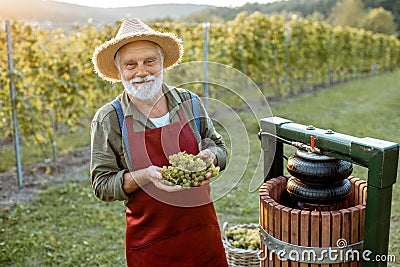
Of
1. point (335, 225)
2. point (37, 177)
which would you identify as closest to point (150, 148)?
point (335, 225)

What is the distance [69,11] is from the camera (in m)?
9.13

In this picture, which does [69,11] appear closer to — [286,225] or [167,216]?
[167,216]

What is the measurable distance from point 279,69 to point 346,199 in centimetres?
966

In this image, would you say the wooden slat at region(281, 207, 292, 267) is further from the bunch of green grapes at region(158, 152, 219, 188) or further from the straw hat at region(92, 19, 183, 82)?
the straw hat at region(92, 19, 183, 82)

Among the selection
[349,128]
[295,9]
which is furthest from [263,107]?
[295,9]

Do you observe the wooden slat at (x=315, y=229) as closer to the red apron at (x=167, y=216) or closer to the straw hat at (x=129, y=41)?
the red apron at (x=167, y=216)

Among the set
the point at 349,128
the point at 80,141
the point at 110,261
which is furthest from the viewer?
the point at 349,128

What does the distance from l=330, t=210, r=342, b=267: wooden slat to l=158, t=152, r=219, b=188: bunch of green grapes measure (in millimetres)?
508

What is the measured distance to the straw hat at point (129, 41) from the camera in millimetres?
2053

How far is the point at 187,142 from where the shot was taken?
6.97 ft

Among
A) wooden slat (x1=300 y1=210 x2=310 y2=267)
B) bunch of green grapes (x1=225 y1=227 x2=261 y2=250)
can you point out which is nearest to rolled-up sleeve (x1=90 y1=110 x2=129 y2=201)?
wooden slat (x1=300 y1=210 x2=310 y2=267)

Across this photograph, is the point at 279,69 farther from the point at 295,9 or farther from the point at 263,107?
the point at 295,9

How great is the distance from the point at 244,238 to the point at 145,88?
68.6 inches

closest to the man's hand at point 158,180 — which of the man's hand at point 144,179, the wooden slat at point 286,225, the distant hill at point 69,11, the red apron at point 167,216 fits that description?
the man's hand at point 144,179
